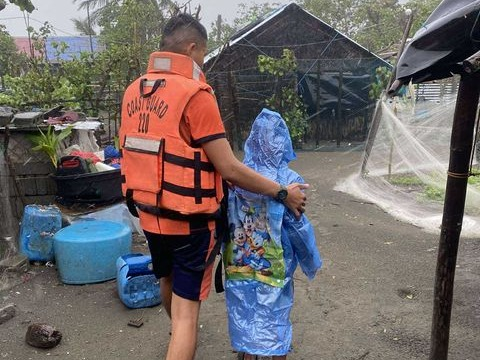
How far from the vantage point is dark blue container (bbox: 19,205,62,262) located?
15.1ft

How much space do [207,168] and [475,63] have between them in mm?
1300

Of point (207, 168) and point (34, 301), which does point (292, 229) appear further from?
point (34, 301)

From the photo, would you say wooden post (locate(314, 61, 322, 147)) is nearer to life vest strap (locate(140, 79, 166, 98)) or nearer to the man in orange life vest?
the man in orange life vest

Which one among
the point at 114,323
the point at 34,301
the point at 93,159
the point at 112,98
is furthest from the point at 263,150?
the point at 112,98

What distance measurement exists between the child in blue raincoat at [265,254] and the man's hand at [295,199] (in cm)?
5

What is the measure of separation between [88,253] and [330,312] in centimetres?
210

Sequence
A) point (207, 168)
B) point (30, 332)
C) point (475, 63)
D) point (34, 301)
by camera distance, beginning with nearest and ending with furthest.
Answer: point (475, 63)
point (207, 168)
point (30, 332)
point (34, 301)

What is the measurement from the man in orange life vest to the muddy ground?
95 centimetres

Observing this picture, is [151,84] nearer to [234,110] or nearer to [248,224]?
[248,224]

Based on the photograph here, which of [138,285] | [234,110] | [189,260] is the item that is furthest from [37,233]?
[234,110]

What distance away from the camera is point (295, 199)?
246 centimetres

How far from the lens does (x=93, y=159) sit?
5.53m

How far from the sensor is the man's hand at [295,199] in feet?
8.05

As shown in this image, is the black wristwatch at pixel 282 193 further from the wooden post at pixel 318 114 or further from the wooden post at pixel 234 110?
the wooden post at pixel 318 114
